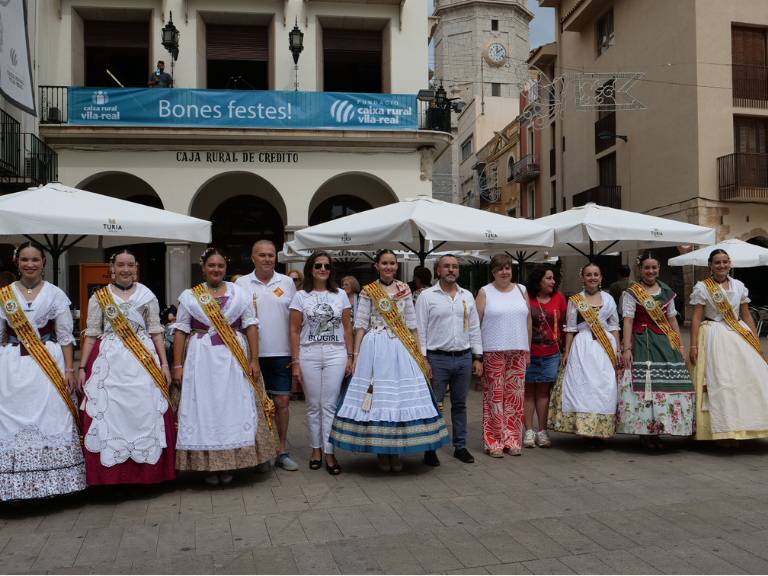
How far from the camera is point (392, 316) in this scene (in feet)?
19.8

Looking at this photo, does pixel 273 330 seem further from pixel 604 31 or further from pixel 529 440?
pixel 604 31

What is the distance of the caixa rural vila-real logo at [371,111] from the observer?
16.5 metres

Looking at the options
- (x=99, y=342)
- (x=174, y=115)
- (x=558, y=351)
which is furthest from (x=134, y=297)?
(x=174, y=115)

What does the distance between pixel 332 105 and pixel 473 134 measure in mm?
33572

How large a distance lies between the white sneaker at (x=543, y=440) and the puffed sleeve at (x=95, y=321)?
4301 mm

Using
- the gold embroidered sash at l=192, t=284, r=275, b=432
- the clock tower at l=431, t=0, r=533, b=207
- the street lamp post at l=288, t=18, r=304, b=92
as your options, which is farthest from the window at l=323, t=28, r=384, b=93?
the clock tower at l=431, t=0, r=533, b=207

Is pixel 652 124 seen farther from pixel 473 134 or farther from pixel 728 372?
pixel 473 134

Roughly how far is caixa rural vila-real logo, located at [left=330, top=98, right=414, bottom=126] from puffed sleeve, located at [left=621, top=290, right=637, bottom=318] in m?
10.9

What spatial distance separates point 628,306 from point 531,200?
31.9 meters

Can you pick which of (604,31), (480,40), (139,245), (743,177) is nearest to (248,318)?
(139,245)

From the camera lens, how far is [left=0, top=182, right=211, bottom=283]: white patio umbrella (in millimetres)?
6094

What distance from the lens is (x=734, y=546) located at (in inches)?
167

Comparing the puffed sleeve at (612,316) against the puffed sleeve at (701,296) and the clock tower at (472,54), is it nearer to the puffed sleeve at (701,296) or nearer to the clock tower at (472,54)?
the puffed sleeve at (701,296)

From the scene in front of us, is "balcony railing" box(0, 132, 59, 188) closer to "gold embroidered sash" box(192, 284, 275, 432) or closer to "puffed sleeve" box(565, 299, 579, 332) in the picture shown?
"gold embroidered sash" box(192, 284, 275, 432)
